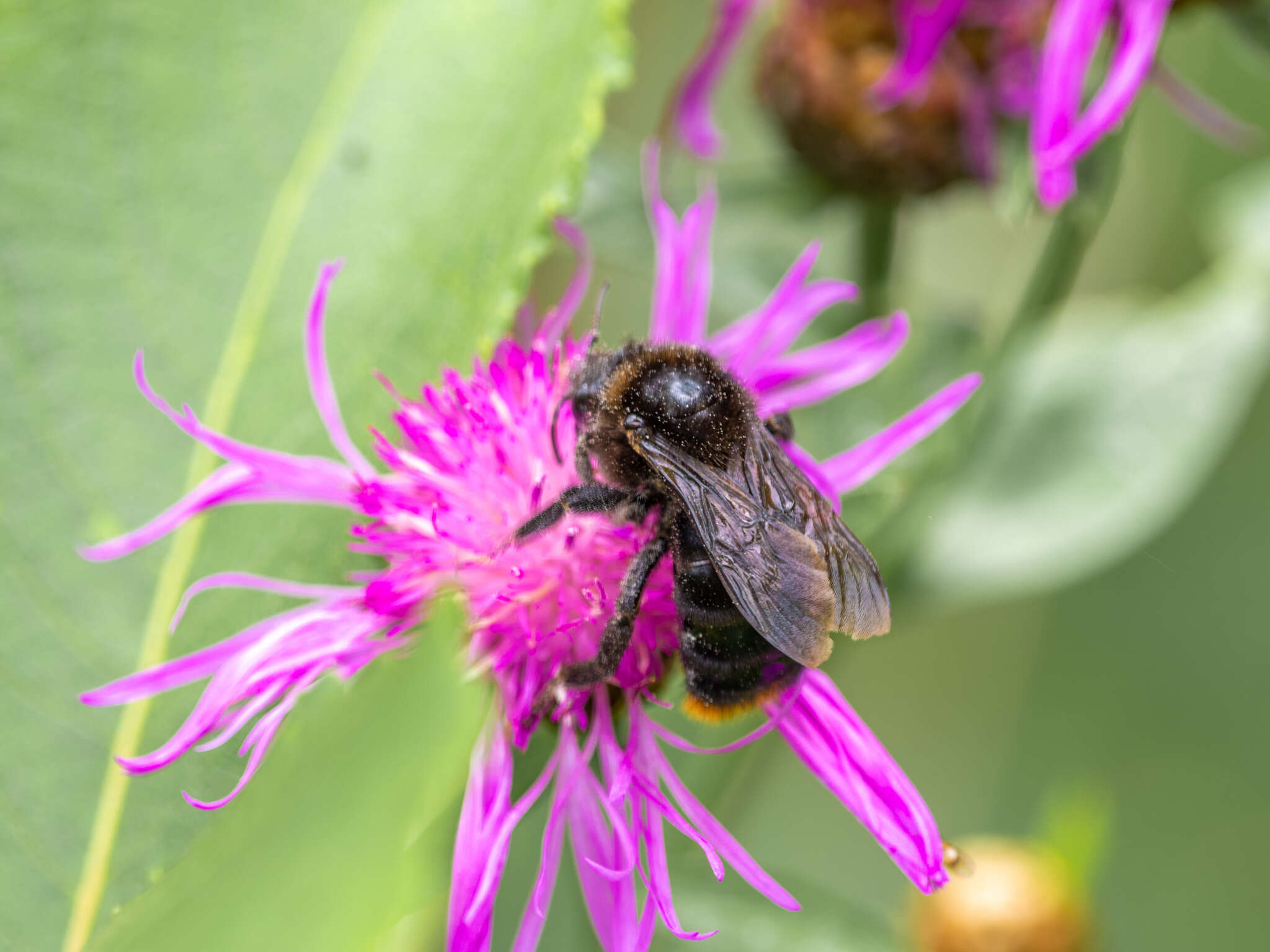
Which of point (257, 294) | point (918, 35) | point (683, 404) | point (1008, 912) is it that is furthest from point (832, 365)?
point (1008, 912)

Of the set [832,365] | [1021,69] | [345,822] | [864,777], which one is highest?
[1021,69]

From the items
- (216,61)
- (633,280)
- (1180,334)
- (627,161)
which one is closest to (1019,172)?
(627,161)

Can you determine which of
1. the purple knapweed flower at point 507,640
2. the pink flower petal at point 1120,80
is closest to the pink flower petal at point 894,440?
the purple knapweed flower at point 507,640

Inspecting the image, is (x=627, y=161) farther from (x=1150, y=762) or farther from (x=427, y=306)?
(x=1150, y=762)

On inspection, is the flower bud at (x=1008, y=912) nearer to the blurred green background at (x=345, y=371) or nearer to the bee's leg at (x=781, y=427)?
the blurred green background at (x=345, y=371)

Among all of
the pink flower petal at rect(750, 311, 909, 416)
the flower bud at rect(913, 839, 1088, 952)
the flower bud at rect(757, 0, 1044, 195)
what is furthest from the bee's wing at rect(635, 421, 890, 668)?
the flower bud at rect(913, 839, 1088, 952)

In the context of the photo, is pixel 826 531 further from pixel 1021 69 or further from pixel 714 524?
pixel 1021 69

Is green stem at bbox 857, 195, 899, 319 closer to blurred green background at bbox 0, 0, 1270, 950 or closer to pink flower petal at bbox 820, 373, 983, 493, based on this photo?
blurred green background at bbox 0, 0, 1270, 950
